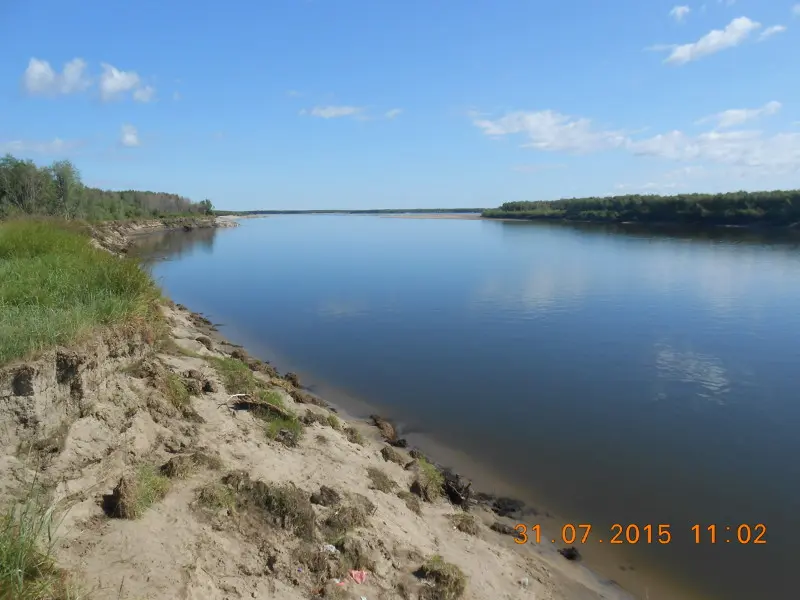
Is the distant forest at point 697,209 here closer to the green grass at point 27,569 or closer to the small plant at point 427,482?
the small plant at point 427,482

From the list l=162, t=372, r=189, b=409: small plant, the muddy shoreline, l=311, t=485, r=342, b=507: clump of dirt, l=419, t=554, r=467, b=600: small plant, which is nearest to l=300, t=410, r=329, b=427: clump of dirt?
the muddy shoreline

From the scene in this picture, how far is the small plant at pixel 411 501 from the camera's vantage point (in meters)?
7.28

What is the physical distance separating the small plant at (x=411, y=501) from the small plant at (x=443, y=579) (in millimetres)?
1356

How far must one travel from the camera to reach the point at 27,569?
3619 mm

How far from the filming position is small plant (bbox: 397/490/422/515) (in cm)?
728

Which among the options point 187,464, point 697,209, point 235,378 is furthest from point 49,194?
point 697,209

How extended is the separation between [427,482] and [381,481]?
98 cm

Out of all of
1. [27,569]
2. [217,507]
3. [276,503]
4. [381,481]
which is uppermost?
[27,569]

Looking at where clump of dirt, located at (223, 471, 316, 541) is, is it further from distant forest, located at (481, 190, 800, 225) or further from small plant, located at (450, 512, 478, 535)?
distant forest, located at (481, 190, 800, 225)

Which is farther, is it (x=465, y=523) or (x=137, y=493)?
(x=465, y=523)

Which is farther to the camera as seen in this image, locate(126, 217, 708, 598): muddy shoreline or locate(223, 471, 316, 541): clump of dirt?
locate(126, 217, 708, 598): muddy shoreline

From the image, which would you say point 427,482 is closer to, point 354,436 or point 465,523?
point 465,523

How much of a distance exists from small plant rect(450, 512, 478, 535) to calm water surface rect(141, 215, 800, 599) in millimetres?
1894

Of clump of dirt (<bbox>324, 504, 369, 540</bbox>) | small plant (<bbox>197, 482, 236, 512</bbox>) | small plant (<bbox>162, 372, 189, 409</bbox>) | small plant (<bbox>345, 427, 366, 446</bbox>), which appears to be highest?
small plant (<bbox>162, 372, 189, 409</bbox>)
